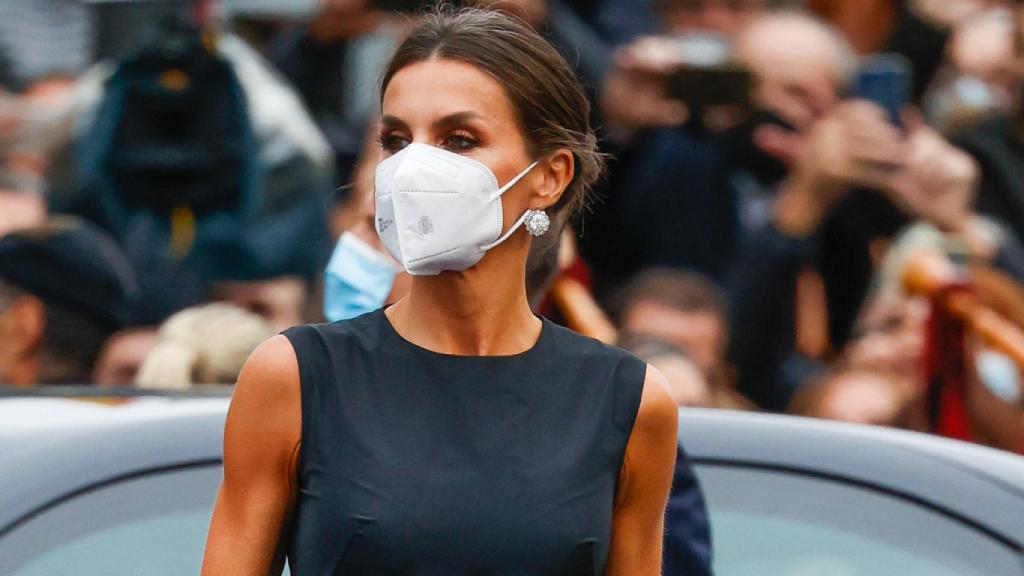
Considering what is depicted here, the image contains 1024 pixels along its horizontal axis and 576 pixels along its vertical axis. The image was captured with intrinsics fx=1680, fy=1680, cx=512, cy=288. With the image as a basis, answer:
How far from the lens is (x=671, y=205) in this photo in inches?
179

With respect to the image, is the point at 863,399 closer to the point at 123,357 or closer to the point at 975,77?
the point at 975,77

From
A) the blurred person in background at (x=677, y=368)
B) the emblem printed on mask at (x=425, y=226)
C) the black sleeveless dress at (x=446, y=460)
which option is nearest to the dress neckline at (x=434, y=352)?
the black sleeveless dress at (x=446, y=460)

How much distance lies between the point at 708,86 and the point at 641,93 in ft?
0.60

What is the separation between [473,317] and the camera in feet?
6.03

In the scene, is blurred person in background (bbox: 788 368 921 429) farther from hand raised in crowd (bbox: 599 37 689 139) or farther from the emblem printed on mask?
the emblem printed on mask

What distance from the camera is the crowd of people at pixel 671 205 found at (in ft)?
12.9

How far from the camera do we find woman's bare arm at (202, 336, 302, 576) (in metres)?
1.73

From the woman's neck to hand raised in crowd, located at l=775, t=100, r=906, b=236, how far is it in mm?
2604

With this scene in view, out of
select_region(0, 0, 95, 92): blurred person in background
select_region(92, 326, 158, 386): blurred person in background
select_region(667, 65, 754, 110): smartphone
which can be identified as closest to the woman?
select_region(92, 326, 158, 386): blurred person in background

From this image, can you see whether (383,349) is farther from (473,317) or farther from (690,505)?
(690,505)

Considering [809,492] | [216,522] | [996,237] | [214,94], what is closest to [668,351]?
[809,492]

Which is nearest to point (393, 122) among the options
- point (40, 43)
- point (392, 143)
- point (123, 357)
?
point (392, 143)

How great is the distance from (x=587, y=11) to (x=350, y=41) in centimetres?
73

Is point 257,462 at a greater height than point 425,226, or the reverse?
point 425,226
